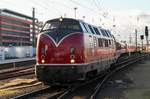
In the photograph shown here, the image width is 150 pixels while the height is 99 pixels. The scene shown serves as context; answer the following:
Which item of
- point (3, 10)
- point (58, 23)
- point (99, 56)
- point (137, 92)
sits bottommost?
point (137, 92)

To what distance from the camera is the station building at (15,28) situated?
435 ft

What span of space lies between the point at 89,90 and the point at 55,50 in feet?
7.33

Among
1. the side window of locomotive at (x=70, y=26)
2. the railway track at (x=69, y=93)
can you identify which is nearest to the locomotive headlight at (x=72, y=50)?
the side window of locomotive at (x=70, y=26)

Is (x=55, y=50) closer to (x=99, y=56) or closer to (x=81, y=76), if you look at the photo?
(x=81, y=76)

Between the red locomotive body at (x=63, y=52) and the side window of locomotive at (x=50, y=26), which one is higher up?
the side window of locomotive at (x=50, y=26)

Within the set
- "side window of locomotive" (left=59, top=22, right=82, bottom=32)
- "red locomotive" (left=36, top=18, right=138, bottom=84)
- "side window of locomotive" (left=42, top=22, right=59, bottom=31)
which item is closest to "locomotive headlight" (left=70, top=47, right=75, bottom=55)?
"red locomotive" (left=36, top=18, right=138, bottom=84)

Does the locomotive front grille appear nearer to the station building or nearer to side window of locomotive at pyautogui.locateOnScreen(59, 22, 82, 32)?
side window of locomotive at pyautogui.locateOnScreen(59, 22, 82, 32)

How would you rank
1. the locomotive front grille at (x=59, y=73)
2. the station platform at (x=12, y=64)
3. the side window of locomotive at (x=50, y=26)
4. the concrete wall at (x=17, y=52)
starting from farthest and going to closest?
the concrete wall at (x=17, y=52)
the station platform at (x=12, y=64)
the side window of locomotive at (x=50, y=26)
the locomotive front grille at (x=59, y=73)

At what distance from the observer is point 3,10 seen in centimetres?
13188

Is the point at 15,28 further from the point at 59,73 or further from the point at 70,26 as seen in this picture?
the point at 59,73

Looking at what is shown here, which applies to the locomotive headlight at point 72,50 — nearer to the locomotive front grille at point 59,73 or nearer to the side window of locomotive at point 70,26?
the locomotive front grille at point 59,73

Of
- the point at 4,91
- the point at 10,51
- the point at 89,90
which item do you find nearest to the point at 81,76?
the point at 89,90

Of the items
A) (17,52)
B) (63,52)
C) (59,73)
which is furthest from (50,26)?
(17,52)

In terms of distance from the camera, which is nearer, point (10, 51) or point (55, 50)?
point (55, 50)
